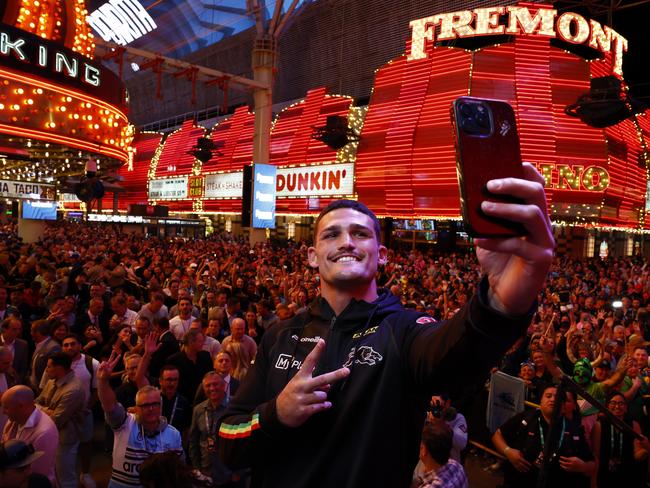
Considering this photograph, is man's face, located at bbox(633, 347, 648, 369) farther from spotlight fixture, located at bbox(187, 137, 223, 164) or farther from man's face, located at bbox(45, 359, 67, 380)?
spotlight fixture, located at bbox(187, 137, 223, 164)

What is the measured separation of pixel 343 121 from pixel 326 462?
75.6 feet

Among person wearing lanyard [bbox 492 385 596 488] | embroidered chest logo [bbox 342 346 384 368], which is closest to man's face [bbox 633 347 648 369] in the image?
person wearing lanyard [bbox 492 385 596 488]

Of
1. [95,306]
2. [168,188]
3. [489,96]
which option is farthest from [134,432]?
[168,188]

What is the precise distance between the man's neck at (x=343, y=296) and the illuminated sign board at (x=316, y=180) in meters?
23.2

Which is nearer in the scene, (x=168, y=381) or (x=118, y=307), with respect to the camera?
(x=168, y=381)

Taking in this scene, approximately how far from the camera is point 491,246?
1305 mm

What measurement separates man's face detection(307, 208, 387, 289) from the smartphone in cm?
63

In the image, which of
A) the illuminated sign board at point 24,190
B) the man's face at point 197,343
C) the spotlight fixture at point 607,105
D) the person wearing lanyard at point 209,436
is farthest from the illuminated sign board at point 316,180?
the person wearing lanyard at point 209,436

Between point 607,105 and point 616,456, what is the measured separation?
35.6 feet

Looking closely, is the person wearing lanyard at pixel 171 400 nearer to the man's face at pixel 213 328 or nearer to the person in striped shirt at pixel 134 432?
the person in striped shirt at pixel 134 432

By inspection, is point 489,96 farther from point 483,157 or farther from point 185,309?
point 483,157

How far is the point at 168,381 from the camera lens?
5.00 metres

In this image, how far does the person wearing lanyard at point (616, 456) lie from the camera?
521 cm

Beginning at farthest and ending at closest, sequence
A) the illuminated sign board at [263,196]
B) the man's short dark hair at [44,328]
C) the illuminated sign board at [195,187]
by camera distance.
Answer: the illuminated sign board at [195,187], the illuminated sign board at [263,196], the man's short dark hair at [44,328]
